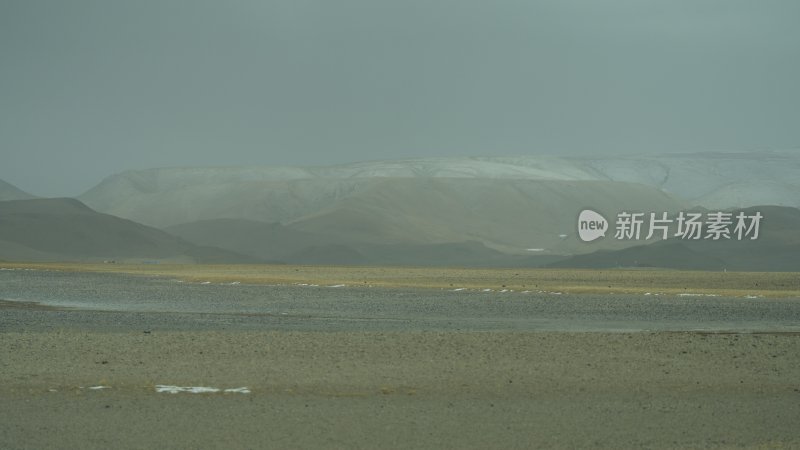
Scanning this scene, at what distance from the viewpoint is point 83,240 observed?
103 m

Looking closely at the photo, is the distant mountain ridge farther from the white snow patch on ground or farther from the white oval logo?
the white snow patch on ground

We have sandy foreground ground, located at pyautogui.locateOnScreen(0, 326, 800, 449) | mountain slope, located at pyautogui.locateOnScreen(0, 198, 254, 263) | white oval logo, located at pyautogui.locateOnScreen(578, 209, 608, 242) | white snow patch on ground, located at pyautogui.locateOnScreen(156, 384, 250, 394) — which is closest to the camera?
sandy foreground ground, located at pyautogui.locateOnScreen(0, 326, 800, 449)

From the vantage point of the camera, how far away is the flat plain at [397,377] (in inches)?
480

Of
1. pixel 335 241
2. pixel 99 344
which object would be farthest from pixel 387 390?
pixel 335 241

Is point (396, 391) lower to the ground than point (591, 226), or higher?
lower

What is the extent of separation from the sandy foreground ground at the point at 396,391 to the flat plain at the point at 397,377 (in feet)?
0.13

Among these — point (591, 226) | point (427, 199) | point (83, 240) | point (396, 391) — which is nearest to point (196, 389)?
point (396, 391)

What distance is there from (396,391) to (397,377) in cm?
111

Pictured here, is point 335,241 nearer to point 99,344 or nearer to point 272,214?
point 272,214

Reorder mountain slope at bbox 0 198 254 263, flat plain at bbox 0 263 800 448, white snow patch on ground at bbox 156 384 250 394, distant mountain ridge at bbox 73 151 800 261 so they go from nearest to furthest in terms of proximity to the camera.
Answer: flat plain at bbox 0 263 800 448, white snow patch on ground at bbox 156 384 250 394, mountain slope at bbox 0 198 254 263, distant mountain ridge at bbox 73 151 800 261

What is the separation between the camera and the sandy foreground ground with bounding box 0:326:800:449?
475 inches

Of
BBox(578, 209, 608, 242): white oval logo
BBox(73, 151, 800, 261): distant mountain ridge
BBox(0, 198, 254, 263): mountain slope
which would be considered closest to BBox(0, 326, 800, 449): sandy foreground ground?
BBox(0, 198, 254, 263): mountain slope

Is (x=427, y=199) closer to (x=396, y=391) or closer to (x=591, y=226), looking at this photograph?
(x=591, y=226)

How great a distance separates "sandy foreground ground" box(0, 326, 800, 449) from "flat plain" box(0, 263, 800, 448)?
39mm
